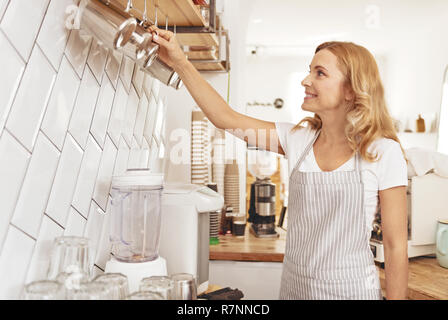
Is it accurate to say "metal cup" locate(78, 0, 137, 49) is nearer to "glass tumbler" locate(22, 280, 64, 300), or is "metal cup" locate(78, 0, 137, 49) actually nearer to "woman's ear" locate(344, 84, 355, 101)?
"glass tumbler" locate(22, 280, 64, 300)

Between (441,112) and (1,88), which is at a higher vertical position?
(441,112)

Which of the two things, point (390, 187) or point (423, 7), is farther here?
point (423, 7)

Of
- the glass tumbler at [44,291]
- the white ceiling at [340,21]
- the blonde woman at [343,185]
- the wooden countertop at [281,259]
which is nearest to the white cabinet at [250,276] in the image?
the wooden countertop at [281,259]

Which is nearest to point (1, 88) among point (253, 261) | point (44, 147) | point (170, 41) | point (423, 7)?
point (44, 147)

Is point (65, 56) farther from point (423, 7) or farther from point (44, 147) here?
point (423, 7)

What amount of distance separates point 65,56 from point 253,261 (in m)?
1.32

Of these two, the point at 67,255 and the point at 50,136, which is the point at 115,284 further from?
the point at 50,136

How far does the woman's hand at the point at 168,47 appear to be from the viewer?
1147 mm

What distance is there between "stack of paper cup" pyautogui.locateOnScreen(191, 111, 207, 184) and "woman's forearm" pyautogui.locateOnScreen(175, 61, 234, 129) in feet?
2.43

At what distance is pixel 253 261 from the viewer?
193 cm

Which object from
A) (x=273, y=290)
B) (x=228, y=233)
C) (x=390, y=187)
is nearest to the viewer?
(x=390, y=187)

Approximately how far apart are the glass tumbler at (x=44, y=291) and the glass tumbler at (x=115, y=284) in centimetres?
8

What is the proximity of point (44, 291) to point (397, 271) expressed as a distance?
94 centimetres

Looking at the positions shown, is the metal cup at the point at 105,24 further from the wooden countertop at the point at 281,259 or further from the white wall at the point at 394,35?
the white wall at the point at 394,35
